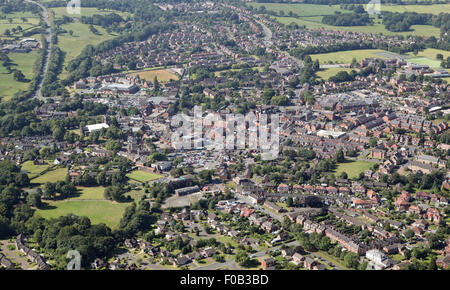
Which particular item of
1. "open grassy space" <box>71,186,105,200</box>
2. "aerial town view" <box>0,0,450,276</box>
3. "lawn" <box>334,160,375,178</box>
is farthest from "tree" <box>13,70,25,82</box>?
"lawn" <box>334,160,375,178</box>

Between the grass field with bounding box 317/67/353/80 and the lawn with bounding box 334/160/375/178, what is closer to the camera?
the lawn with bounding box 334/160/375/178

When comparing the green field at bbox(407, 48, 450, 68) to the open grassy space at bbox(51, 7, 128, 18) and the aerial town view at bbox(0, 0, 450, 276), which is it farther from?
the open grassy space at bbox(51, 7, 128, 18)

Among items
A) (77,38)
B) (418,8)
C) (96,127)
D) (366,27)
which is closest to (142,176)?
(96,127)

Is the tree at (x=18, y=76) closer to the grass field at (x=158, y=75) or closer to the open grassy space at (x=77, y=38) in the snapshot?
the open grassy space at (x=77, y=38)

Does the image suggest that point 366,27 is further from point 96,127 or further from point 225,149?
point 96,127

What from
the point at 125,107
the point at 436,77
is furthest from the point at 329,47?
the point at 125,107

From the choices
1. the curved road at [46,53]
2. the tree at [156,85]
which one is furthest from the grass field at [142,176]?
the curved road at [46,53]

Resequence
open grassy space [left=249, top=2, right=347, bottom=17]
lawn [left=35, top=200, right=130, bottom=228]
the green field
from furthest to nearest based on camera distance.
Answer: open grassy space [left=249, top=2, right=347, bottom=17]
the green field
lawn [left=35, top=200, right=130, bottom=228]
